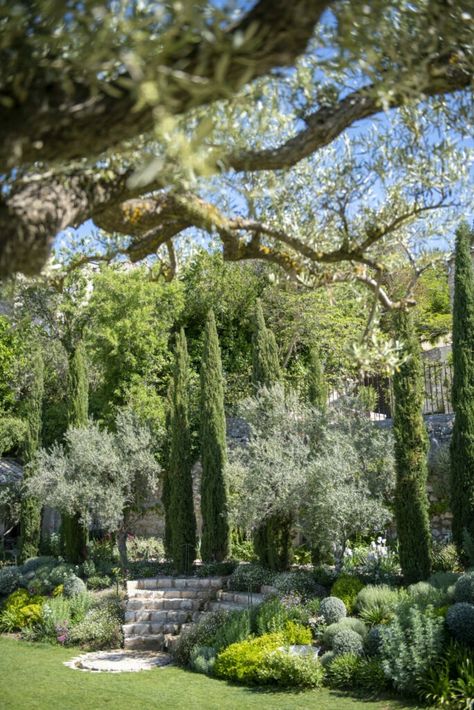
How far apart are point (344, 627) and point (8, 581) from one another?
34.5 ft

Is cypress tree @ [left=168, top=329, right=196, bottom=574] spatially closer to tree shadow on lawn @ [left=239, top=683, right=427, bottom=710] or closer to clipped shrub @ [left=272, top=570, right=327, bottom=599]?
clipped shrub @ [left=272, top=570, right=327, bottom=599]

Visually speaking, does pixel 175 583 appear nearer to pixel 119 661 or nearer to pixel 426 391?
pixel 119 661

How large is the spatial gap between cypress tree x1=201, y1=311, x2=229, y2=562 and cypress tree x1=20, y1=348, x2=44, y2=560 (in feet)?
19.1

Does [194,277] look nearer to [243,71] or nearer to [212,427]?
[212,427]

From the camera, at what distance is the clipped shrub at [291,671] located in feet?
34.4

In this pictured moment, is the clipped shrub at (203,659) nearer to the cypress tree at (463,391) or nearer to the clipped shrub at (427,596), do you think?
the clipped shrub at (427,596)

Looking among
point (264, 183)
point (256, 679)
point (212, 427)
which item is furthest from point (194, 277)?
point (264, 183)

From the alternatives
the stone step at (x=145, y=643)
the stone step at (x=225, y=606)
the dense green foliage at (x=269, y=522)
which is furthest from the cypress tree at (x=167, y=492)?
the stone step at (x=145, y=643)

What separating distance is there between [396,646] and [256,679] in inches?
97.1

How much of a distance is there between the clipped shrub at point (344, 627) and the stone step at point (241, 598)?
2.55 m

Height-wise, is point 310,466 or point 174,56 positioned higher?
point 174,56

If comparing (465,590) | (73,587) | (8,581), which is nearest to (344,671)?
(465,590)

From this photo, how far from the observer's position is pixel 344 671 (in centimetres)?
1038

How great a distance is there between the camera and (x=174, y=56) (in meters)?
2.75
